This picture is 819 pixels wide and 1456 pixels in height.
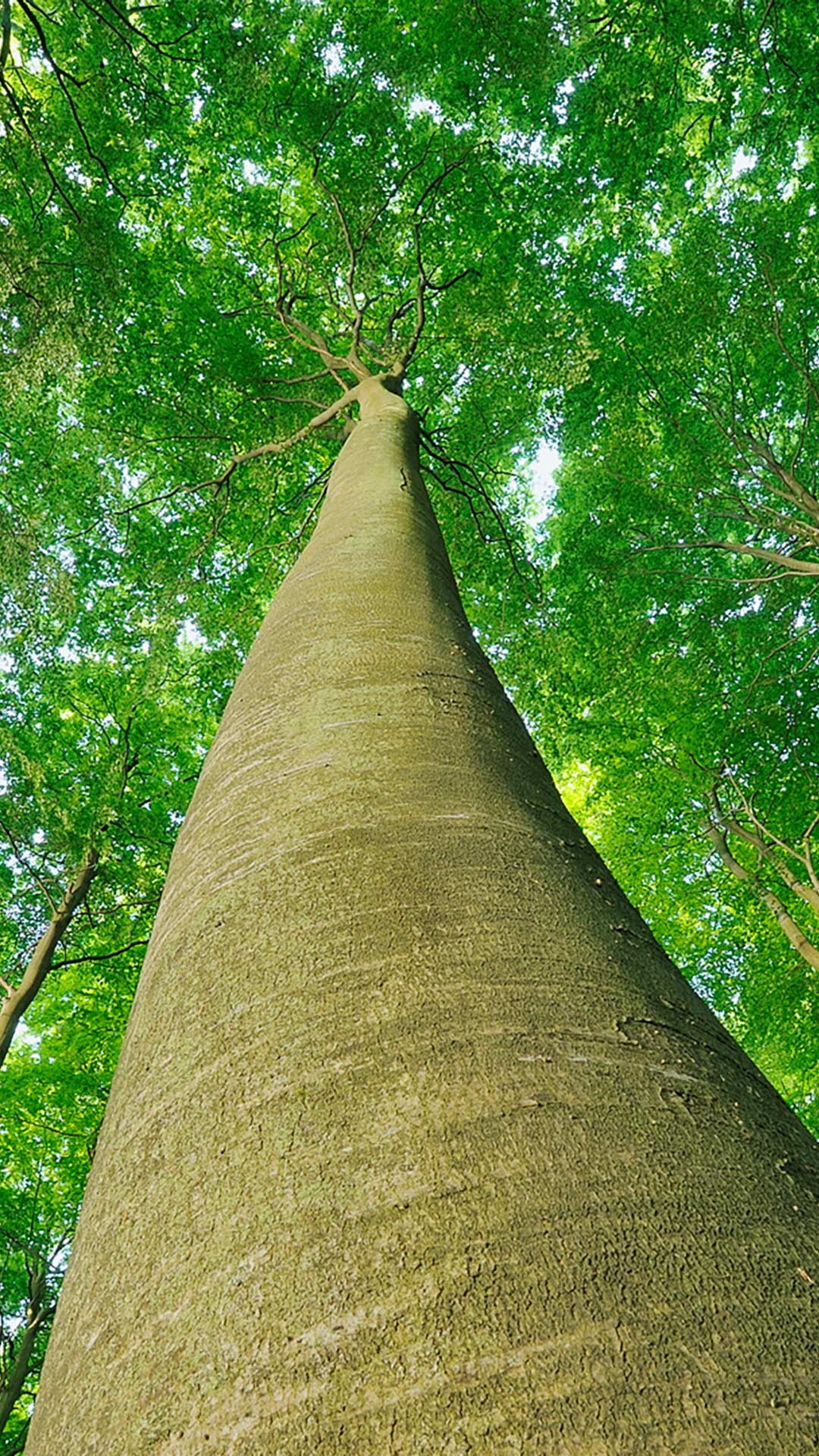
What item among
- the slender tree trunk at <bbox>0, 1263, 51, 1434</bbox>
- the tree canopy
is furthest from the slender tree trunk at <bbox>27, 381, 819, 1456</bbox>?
the slender tree trunk at <bbox>0, 1263, 51, 1434</bbox>

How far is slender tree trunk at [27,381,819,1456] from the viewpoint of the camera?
50 centimetres

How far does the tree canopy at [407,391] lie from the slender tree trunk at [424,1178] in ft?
19.0

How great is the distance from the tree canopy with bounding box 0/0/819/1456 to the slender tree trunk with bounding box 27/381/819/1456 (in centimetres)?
580

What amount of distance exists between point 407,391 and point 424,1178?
10.8m

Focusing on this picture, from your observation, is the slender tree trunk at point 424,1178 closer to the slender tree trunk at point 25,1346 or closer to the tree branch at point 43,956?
the tree branch at point 43,956

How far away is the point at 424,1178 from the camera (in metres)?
0.65

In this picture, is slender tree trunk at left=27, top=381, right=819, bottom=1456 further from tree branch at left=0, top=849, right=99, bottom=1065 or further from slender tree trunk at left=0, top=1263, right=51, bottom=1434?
slender tree trunk at left=0, top=1263, right=51, bottom=1434


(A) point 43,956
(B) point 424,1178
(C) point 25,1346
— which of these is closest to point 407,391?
(A) point 43,956

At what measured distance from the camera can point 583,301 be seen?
917 centimetres

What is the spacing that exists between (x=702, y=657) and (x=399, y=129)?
22.3 feet

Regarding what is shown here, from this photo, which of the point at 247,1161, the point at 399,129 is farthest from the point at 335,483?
the point at 399,129

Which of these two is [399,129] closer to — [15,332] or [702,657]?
[15,332]

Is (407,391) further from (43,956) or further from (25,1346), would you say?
(25,1346)

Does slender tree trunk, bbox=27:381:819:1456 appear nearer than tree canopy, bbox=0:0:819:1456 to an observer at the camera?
Yes
